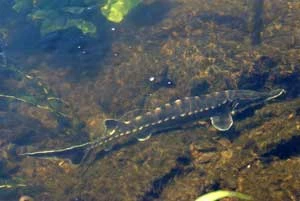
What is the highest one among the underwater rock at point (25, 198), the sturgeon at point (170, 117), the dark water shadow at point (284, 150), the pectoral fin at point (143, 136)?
the dark water shadow at point (284, 150)

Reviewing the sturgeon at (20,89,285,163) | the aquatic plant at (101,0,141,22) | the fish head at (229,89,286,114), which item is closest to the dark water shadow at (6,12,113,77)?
the aquatic plant at (101,0,141,22)

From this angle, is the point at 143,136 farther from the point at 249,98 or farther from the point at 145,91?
the point at 249,98

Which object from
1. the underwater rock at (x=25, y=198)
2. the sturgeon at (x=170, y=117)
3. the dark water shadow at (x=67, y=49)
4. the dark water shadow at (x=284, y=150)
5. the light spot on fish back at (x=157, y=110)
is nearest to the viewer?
the dark water shadow at (x=284, y=150)

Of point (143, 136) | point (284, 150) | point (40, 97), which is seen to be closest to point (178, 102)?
point (143, 136)

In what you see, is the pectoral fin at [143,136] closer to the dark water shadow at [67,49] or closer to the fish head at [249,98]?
the fish head at [249,98]

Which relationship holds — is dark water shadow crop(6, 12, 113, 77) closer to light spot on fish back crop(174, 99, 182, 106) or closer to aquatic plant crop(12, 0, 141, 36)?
aquatic plant crop(12, 0, 141, 36)

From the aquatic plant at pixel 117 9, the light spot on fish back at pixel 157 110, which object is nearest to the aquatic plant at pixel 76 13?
the aquatic plant at pixel 117 9
